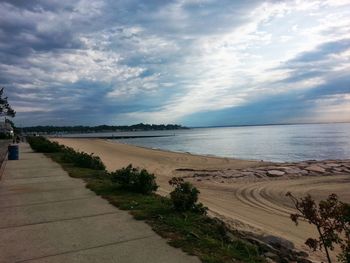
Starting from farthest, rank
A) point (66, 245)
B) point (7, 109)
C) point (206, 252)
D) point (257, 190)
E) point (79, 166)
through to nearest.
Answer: point (7, 109) < point (79, 166) < point (257, 190) < point (66, 245) < point (206, 252)

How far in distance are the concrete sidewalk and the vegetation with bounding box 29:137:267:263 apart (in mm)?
219

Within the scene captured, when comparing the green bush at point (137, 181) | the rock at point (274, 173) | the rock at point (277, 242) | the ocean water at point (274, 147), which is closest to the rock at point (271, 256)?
the rock at point (277, 242)

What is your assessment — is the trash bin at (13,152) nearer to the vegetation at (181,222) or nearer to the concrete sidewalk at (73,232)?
the concrete sidewalk at (73,232)

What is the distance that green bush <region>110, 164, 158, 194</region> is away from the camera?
9141 mm

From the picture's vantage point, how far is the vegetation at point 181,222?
189 inches

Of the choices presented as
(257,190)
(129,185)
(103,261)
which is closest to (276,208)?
(257,190)

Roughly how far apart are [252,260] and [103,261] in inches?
73.1

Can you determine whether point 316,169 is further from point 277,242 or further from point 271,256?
point 271,256

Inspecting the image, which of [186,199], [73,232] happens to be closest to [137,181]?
[186,199]

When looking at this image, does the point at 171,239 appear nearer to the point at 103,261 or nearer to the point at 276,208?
the point at 103,261

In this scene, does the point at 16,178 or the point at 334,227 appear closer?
the point at 334,227

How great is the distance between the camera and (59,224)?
20.3 feet

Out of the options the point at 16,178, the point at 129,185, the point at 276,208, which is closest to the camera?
the point at 129,185

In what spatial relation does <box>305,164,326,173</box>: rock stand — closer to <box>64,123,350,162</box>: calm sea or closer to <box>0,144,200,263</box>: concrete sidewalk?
<box>64,123,350,162</box>: calm sea
